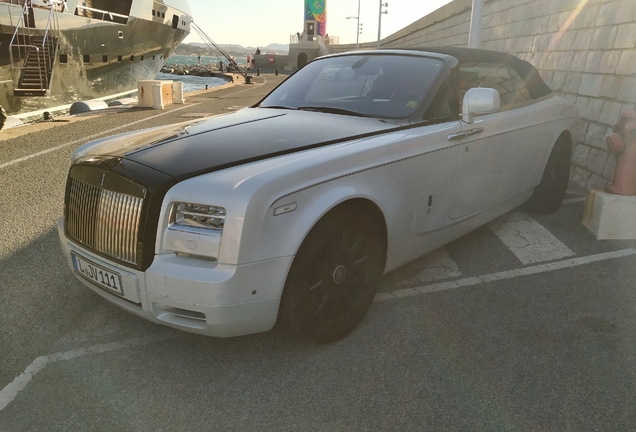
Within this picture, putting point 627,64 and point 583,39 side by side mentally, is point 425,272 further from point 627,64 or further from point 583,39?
point 583,39

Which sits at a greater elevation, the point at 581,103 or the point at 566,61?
the point at 566,61

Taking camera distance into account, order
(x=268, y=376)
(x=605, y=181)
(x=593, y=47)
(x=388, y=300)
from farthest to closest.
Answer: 1. (x=593, y=47)
2. (x=605, y=181)
3. (x=388, y=300)
4. (x=268, y=376)

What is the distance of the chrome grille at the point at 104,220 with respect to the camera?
8.56 ft

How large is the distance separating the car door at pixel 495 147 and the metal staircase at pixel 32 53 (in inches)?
594

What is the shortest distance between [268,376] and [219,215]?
2.84 feet

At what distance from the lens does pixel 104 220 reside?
2754 millimetres

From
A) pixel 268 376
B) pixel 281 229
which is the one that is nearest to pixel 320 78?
pixel 281 229

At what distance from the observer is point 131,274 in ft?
8.54

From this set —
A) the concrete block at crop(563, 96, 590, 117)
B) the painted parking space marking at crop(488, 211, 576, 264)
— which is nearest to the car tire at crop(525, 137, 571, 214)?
the painted parking space marking at crop(488, 211, 576, 264)

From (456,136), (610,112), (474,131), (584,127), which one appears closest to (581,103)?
(584,127)

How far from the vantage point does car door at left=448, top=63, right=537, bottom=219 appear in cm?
376

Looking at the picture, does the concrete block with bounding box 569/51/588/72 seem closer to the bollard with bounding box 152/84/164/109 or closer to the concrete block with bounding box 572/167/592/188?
the concrete block with bounding box 572/167/592/188

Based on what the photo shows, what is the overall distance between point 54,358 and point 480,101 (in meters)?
2.92

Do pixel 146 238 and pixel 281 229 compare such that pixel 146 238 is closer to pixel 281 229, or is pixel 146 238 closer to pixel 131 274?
pixel 131 274
